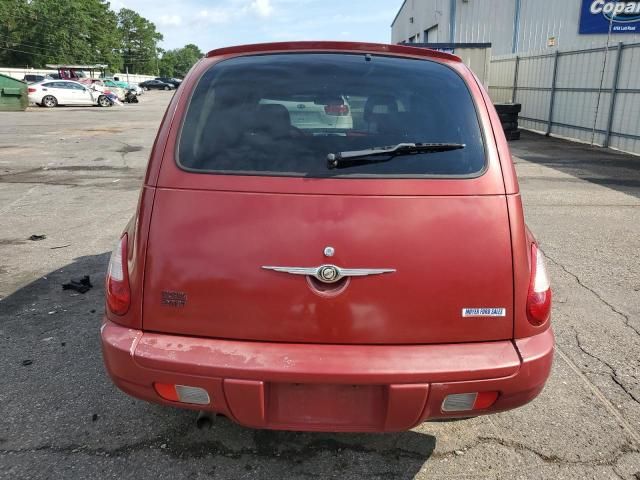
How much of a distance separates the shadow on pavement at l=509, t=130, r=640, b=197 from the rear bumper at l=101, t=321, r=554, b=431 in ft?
26.5

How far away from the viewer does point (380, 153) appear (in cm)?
213

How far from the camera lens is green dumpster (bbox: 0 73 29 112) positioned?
26.0 m

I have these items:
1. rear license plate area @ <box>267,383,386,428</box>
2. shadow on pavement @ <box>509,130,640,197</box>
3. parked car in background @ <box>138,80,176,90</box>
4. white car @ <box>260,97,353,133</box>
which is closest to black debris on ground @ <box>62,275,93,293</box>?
white car @ <box>260,97,353,133</box>

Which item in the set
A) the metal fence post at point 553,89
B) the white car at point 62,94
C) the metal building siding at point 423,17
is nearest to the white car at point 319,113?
the metal fence post at point 553,89

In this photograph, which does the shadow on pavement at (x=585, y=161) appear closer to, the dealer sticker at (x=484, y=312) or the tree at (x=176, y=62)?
the dealer sticker at (x=484, y=312)

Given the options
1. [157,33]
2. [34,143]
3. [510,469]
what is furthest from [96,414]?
[157,33]

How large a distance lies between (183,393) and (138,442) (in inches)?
28.5

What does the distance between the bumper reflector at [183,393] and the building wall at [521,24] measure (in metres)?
19.3

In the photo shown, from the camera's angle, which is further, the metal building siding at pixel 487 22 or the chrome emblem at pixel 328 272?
the metal building siding at pixel 487 22

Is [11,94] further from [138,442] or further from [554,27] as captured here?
[138,442]

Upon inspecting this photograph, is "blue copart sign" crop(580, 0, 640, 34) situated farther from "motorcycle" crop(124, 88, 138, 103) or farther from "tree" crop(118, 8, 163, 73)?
"tree" crop(118, 8, 163, 73)

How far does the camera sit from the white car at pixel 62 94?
29641 millimetres

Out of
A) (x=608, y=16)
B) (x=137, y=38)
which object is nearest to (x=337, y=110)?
(x=608, y=16)

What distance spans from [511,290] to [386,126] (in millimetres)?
891
